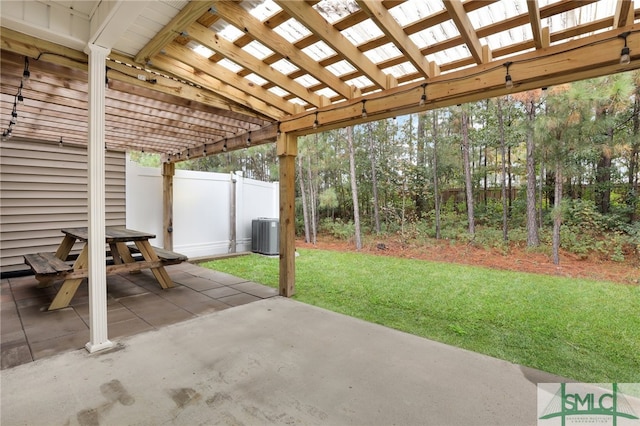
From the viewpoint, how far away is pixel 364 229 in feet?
34.3

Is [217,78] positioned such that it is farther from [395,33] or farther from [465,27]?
[465,27]

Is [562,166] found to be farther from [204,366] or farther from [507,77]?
[204,366]

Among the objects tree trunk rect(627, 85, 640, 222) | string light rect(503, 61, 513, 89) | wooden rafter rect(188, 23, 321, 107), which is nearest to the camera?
string light rect(503, 61, 513, 89)

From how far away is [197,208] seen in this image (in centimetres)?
679

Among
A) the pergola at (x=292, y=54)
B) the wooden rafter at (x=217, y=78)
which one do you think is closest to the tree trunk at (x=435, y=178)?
the pergola at (x=292, y=54)

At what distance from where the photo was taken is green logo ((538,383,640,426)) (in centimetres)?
172

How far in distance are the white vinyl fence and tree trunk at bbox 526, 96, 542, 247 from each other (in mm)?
6260

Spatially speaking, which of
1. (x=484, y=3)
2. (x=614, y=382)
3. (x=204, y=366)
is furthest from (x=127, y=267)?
(x=614, y=382)

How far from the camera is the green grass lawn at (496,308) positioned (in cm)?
247

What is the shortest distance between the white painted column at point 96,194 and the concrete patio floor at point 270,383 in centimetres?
29

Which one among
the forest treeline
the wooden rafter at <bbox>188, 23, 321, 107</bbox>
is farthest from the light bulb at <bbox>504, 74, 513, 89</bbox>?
the forest treeline

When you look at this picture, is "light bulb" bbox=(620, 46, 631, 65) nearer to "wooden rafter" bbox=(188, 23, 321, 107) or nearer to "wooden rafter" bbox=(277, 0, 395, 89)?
"wooden rafter" bbox=(277, 0, 395, 89)

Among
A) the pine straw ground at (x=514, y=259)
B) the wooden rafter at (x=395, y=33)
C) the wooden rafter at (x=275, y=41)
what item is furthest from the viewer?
the pine straw ground at (x=514, y=259)

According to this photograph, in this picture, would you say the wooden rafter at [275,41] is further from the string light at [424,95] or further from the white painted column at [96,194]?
the white painted column at [96,194]
